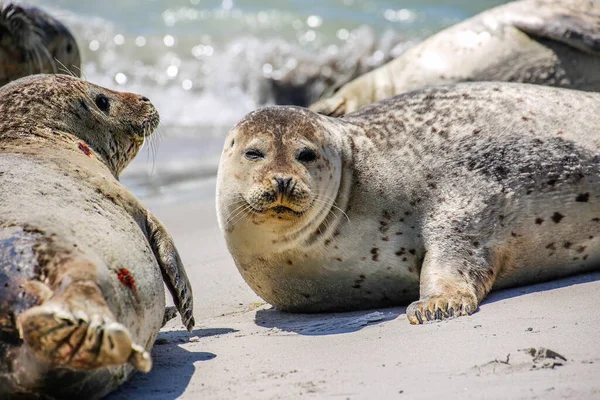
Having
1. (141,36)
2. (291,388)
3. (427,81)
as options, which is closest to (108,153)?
(291,388)

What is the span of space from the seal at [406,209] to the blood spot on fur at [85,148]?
0.70 meters

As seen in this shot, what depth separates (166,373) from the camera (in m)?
3.75

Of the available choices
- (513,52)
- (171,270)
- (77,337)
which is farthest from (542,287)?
(513,52)

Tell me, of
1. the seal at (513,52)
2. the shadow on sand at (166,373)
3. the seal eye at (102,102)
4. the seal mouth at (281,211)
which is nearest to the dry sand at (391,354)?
the shadow on sand at (166,373)

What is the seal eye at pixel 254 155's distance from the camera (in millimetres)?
4812

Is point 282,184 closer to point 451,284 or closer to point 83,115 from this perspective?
point 451,284

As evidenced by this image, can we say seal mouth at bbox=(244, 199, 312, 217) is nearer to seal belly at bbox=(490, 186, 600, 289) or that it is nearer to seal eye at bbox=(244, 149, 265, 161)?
seal eye at bbox=(244, 149, 265, 161)

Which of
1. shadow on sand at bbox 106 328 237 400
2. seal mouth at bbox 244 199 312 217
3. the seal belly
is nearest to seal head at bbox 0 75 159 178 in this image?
seal mouth at bbox 244 199 312 217

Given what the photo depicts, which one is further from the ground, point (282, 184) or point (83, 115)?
point (83, 115)

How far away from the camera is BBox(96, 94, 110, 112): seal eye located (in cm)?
488

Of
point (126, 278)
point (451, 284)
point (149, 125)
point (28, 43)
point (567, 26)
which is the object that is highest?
point (28, 43)

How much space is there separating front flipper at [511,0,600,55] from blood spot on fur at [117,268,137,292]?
16.5 ft

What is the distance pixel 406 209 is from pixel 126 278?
6.12ft

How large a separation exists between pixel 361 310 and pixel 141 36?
15045mm
